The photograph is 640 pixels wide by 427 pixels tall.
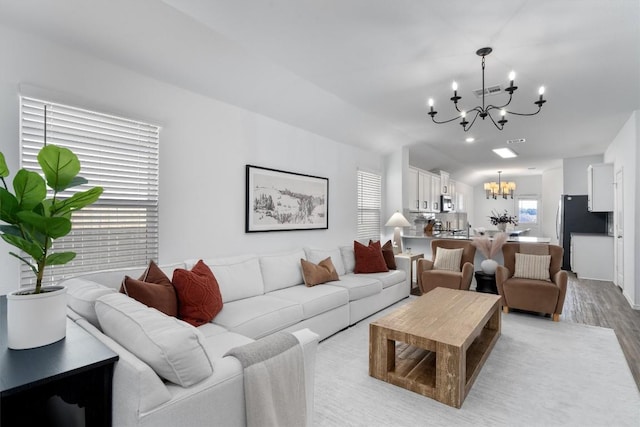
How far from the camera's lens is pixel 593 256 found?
20.7ft

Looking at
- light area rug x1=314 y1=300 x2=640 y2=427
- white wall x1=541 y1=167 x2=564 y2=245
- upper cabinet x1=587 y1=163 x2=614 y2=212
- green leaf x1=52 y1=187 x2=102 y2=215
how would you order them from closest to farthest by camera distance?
green leaf x1=52 y1=187 x2=102 y2=215 → light area rug x1=314 y1=300 x2=640 y2=427 → upper cabinet x1=587 y1=163 x2=614 y2=212 → white wall x1=541 y1=167 x2=564 y2=245

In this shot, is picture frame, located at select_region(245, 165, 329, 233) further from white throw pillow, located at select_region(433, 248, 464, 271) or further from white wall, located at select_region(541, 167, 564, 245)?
white wall, located at select_region(541, 167, 564, 245)

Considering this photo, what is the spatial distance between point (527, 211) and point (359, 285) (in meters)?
9.96

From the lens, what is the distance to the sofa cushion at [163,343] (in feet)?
4.10

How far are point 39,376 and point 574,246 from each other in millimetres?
8165

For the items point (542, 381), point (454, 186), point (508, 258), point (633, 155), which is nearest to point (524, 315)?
point (508, 258)

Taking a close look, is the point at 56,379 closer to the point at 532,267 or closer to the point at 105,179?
the point at 105,179

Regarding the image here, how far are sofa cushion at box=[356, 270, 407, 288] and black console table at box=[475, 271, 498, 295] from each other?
1031 mm

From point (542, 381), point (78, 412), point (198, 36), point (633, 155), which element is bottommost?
point (542, 381)

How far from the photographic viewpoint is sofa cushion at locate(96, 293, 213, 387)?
1250mm

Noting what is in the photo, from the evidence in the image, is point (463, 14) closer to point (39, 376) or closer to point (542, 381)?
point (542, 381)

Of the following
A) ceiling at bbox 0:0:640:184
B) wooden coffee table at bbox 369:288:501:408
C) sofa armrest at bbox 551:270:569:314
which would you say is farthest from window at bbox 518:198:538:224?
wooden coffee table at bbox 369:288:501:408

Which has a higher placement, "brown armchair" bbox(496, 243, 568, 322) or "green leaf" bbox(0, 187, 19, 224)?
"green leaf" bbox(0, 187, 19, 224)

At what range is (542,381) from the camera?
2.49m
